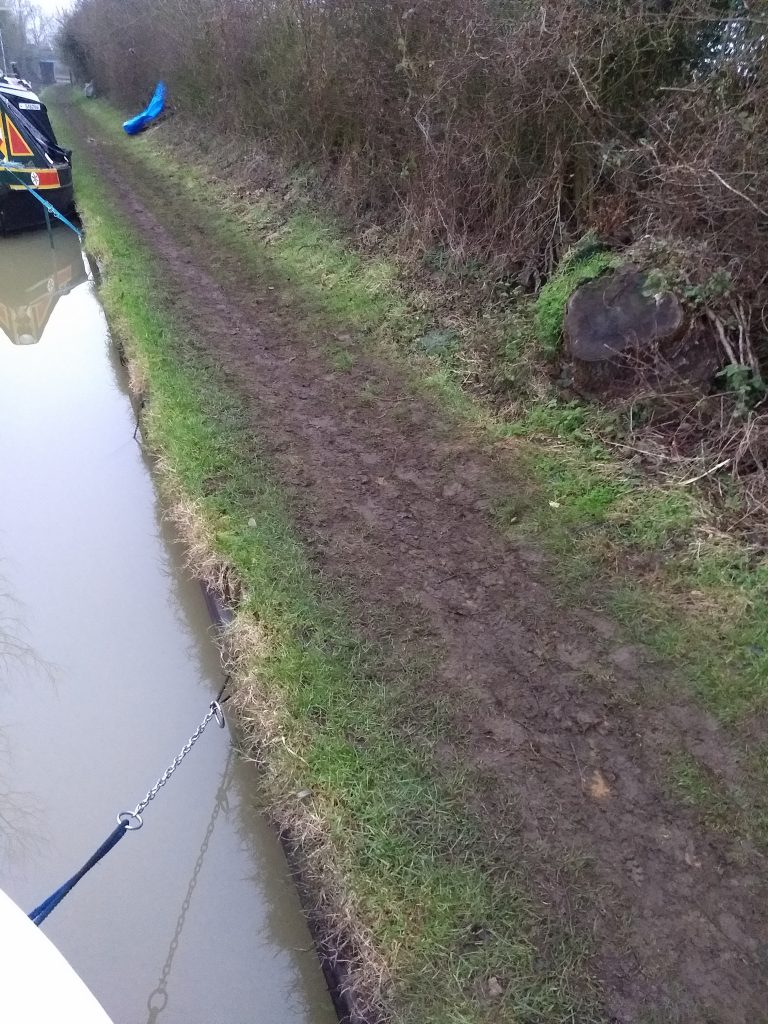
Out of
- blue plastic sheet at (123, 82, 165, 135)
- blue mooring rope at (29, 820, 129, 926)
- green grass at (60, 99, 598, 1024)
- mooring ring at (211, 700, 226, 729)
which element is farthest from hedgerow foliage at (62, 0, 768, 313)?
blue plastic sheet at (123, 82, 165, 135)

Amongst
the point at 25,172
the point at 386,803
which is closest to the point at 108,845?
the point at 386,803

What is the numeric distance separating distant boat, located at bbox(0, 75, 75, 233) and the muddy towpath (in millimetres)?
7221

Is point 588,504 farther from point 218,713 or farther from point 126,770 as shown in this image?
point 126,770

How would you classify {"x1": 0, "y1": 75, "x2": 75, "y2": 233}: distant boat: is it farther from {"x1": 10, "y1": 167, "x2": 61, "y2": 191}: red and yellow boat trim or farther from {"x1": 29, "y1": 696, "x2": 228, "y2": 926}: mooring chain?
{"x1": 29, "y1": 696, "x2": 228, "y2": 926}: mooring chain

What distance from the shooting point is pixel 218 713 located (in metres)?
3.26

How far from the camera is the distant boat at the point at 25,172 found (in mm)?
10344

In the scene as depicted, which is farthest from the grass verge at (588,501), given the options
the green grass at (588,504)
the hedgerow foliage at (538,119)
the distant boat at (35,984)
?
the distant boat at (35,984)

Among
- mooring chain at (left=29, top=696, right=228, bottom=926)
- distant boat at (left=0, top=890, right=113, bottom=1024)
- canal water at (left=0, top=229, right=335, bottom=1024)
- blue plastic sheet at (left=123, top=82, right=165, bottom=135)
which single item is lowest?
canal water at (left=0, top=229, right=335, bottom=1024)

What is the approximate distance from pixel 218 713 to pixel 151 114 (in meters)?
18.6

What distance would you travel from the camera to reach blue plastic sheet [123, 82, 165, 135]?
17531 mm

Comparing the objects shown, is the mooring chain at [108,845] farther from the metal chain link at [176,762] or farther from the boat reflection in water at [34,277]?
the boat reflection in water at [34,277]

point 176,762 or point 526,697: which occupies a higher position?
point 176,762

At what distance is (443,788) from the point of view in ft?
9.25

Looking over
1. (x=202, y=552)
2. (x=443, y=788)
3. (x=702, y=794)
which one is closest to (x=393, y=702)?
(x=443, y=788)
